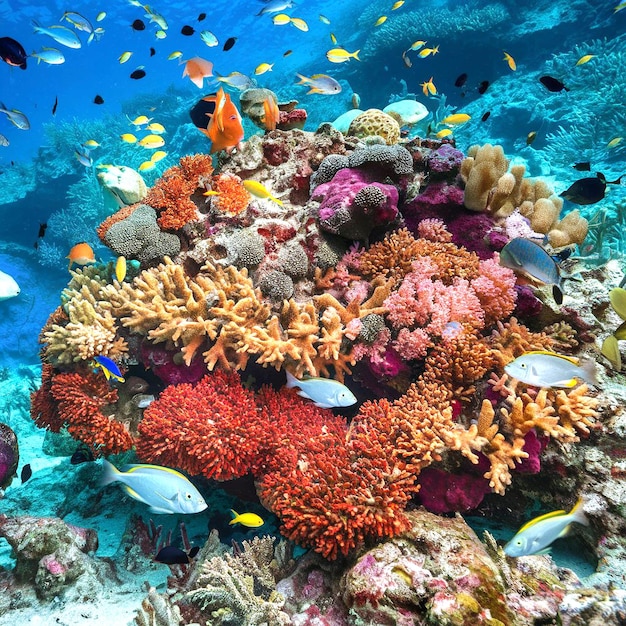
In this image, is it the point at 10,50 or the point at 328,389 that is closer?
the point at 328,389

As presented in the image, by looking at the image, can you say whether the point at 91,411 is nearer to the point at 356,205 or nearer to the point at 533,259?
the point at 356,205

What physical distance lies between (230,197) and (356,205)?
1463mm

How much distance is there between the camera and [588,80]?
1298cm

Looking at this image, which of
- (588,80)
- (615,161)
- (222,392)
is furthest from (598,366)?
(588,80)

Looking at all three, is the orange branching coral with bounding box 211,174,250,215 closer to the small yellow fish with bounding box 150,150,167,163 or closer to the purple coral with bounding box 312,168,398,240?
the purple coral with bounding box 312,168,398,240

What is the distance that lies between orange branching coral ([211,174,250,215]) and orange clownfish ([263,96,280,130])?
1.03 meters

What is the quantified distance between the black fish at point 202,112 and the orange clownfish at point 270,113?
0.64m

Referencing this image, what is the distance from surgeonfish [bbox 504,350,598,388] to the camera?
2.44m

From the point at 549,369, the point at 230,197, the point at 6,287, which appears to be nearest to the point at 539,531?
the point at 549,369

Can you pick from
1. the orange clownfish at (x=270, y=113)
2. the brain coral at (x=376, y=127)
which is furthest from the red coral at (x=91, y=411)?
the brain coral at (x=376, y=127)

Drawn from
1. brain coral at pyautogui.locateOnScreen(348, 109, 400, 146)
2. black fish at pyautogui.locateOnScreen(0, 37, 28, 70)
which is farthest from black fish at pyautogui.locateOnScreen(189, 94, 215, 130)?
black fish at pyautogui.locateOnScreen(0, 37, 28, 70)

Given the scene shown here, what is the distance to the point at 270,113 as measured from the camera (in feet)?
15.4

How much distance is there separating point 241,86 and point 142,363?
4.82 meters

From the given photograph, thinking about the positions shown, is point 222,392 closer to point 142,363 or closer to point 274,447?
point 274,447
